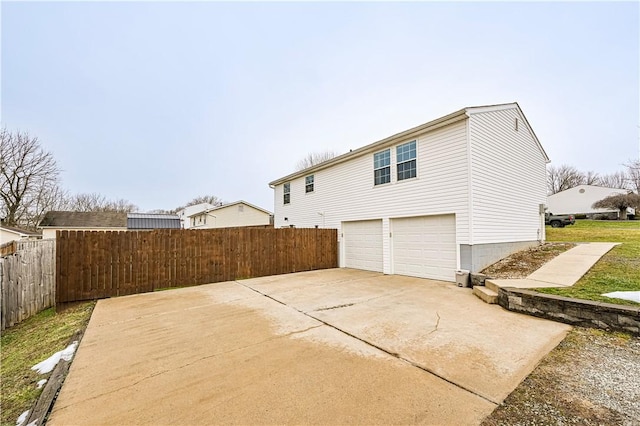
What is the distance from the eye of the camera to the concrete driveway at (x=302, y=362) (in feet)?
7.38

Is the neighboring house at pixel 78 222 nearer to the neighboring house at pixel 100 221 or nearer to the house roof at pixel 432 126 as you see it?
the neighboring house at pixel 100 221

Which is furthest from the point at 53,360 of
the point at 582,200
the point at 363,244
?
the point at 582,200

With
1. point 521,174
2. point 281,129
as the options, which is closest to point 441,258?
point 521,174

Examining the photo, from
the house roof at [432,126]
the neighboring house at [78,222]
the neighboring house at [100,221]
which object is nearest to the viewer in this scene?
the house roof at [432,126]

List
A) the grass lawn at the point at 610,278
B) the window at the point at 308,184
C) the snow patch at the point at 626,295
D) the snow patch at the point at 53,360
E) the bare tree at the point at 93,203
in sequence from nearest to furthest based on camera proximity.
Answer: the snow patch at the point at 53,360 → the snow patch at the point at 626,295 → the grass lawn at the point at 610,278 → the window at the point at 308,184 → the bare tree at the point at 93,203

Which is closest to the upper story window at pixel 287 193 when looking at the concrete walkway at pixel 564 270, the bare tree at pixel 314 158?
the concrete walkway at pixel 564 270

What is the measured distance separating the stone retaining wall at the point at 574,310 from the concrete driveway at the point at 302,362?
9.6 inches

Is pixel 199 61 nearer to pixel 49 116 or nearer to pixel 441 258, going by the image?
pixel 49 116

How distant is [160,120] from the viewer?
1536 cm

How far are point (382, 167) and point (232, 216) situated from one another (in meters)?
20.6

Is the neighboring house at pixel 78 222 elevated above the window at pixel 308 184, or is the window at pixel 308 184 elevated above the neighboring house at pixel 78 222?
the window at pixel 308 184

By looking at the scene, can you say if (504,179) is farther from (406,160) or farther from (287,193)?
(287,193)

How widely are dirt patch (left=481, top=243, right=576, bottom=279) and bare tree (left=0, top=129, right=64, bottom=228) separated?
1214 inches

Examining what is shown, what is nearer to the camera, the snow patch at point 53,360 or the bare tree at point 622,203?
the snow patch at point 53,360
